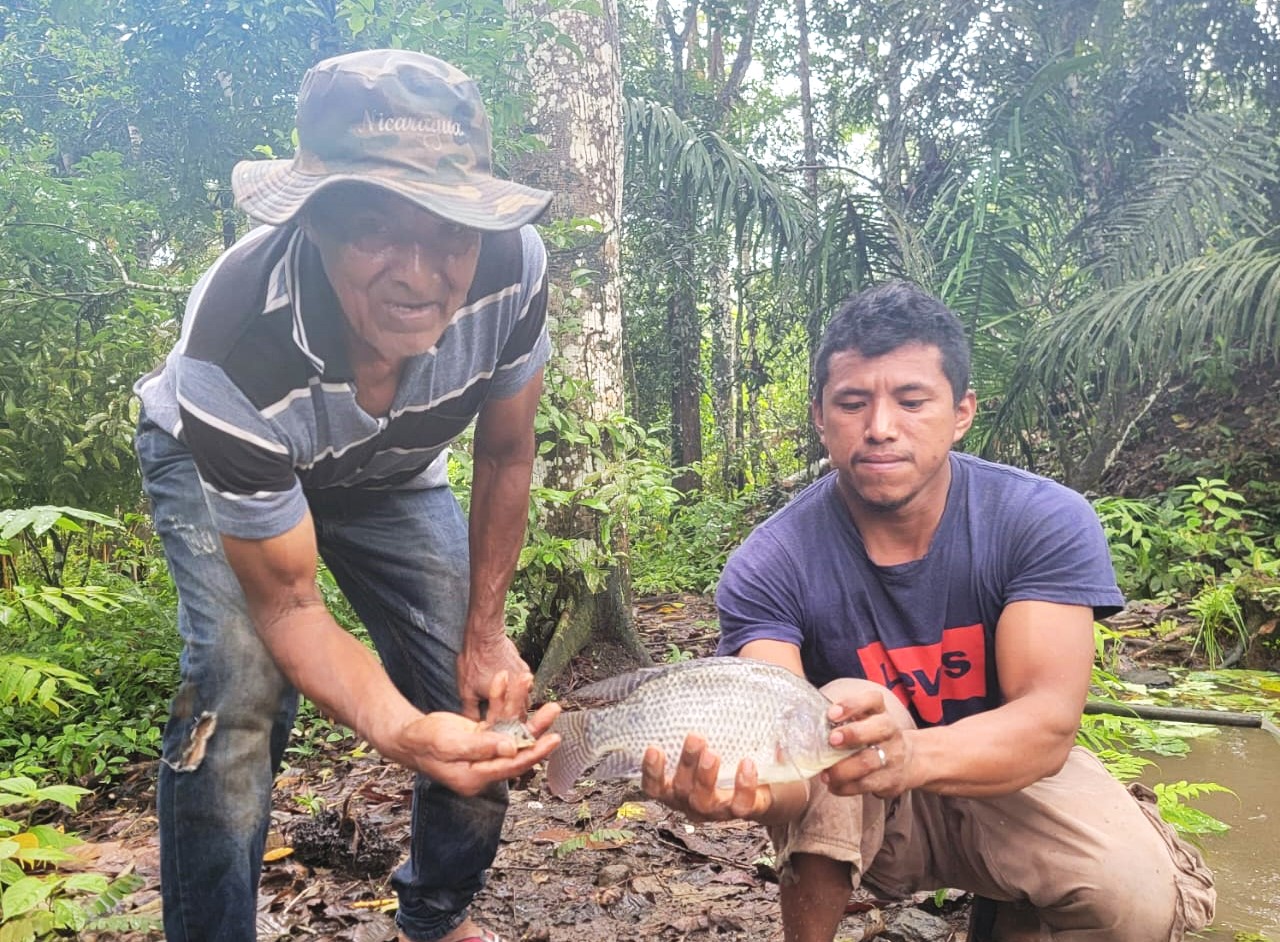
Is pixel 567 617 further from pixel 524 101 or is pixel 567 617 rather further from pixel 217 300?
pixel 217 300

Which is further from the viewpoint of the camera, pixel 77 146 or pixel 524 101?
pixel 77 146

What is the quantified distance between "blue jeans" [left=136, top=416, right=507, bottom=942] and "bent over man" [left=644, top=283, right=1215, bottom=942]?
0.84 m

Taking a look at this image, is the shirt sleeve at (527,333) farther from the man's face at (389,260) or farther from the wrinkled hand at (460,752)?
the wrinkled hand at (460,752)

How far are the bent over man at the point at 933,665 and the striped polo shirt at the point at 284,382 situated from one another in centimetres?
90

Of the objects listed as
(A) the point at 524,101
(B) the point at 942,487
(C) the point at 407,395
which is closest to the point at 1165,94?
(A) the point at 524,101

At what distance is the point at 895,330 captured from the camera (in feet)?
8.01

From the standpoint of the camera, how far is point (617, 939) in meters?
2.82

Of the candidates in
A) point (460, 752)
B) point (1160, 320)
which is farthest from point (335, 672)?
point (1160, 320)

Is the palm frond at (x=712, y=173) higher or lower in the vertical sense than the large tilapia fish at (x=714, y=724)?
higher

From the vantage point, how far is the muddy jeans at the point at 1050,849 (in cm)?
210

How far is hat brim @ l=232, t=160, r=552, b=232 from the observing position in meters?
1.89

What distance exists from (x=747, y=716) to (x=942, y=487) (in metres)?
0.88

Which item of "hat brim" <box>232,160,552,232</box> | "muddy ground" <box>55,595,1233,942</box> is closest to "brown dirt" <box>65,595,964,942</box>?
"muddy ground" <box>55,595,1233,942</box>

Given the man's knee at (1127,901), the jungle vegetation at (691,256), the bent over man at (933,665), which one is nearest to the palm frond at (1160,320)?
the jungle vegetation at (691,256)
